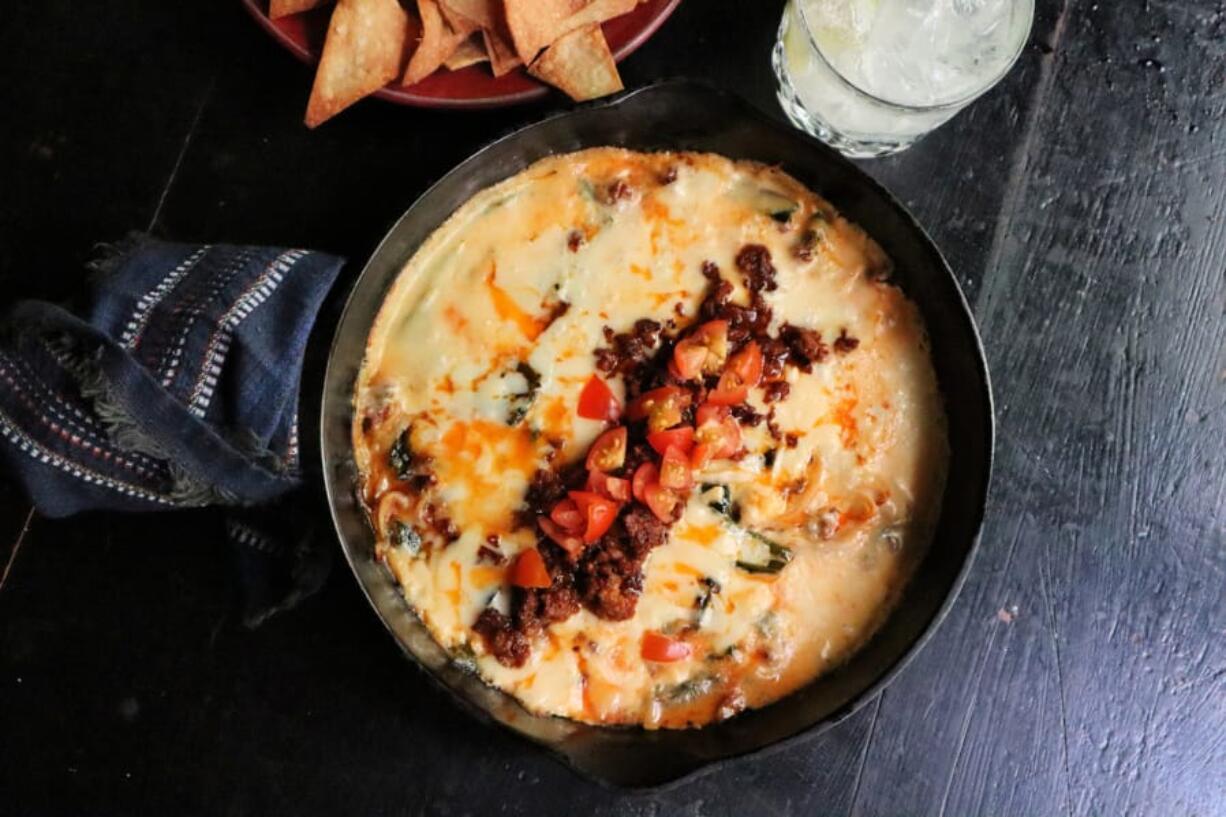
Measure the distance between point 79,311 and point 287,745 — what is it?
1.11 meters

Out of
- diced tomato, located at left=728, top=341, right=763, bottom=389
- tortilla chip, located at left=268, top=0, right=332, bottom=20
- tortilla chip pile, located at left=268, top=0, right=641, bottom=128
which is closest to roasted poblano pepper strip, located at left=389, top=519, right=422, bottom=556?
diced tomato, located at left=728, top=341, right=763, bottom=389

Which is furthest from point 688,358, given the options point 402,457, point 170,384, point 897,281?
point 170,384

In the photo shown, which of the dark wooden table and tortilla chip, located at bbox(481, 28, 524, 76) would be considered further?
the dark wooden table

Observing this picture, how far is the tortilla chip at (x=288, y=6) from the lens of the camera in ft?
8.04

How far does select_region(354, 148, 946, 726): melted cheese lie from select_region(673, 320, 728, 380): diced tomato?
0.24 ft

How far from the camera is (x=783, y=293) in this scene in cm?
253

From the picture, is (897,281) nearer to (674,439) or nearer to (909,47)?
(909,47)

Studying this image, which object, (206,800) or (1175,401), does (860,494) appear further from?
(206,800)

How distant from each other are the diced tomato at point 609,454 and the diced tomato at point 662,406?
2.5 inches

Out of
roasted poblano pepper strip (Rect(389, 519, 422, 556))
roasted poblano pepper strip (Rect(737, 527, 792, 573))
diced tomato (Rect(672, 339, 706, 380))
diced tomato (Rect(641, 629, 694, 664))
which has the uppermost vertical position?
diced tomato (Rect(672, 339, 706, 380))

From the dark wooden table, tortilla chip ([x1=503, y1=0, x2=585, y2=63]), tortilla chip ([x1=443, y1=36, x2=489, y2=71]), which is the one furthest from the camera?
the dark wooden table

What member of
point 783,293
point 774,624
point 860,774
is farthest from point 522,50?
point 860,774

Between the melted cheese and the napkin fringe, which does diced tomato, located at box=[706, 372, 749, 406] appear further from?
the napkin fringe

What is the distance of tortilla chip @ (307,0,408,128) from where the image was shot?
7.93 ft
